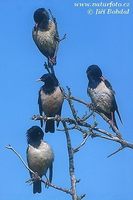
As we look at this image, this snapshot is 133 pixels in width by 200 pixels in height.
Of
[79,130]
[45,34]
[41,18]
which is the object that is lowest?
[79,130]

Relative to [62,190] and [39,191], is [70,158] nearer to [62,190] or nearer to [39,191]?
[62,190]

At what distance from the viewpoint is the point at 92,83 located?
10.9 m

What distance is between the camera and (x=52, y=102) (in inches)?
433

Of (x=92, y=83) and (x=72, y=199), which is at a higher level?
(x=92, y=83)

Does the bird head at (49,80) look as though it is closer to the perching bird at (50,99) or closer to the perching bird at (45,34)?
the perching bird at (50,99)

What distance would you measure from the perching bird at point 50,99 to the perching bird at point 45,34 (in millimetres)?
517

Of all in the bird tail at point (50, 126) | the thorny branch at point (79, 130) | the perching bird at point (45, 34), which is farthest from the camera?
the perching bird at point (45, 34)

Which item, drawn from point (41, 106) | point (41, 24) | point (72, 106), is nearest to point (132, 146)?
point (72, 106)

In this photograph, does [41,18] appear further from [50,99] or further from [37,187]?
[37,187]

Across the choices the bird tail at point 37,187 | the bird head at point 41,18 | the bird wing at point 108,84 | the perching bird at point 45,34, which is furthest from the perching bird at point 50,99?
the bird head at point 41,18

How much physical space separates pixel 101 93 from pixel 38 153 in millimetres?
1508

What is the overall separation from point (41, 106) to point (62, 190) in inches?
118

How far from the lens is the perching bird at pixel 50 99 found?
10977 millimetres

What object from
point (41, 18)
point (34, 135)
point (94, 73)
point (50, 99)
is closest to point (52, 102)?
point (50, 99)
